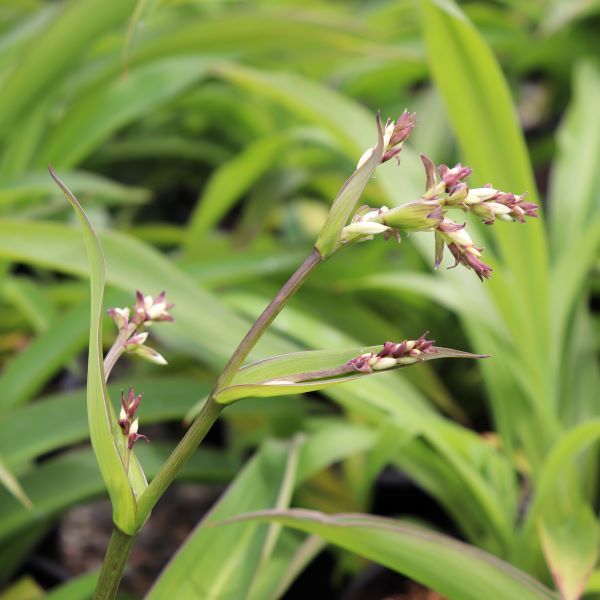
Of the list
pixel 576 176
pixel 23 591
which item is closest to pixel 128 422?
pixel 23 591

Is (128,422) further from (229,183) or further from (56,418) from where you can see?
(229,183)

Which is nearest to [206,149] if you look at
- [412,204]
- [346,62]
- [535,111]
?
[346,62]

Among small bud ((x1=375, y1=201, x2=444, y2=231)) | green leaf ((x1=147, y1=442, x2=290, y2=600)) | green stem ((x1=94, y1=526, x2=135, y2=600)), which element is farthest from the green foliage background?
small bud ((x1=375, y1=201, x2=444, y2=231))

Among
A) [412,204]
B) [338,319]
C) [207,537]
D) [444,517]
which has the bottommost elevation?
[444,517]

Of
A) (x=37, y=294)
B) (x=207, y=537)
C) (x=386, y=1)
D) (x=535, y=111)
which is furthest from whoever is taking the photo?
(x=535, y=111)

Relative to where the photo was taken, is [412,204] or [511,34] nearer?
[412,204]

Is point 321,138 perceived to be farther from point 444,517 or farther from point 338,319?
point 444,517

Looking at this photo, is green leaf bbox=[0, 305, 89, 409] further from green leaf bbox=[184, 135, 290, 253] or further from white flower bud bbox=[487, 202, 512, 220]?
white flower bud bbox=[487, 202, 512, 220]
